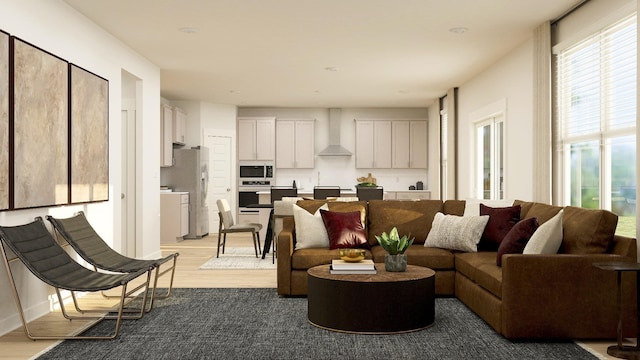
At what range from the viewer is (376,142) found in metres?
12.4

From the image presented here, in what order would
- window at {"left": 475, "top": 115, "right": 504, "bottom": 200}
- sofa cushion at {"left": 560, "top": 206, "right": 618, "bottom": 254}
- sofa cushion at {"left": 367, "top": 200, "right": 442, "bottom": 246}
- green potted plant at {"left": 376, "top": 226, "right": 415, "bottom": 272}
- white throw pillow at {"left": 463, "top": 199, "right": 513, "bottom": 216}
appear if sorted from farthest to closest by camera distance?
1. window at {"left": 475, "top": 115, "right": 504, "bottom": 200}
2. sofa cushion at {"left": 367, "top": 200, "right": 442, "bottom": 246}
3. white throw pillow at {"left": 463, "top": 199, "right": 513, "bottom": 216}
4. green potted plant at {"left": 376, "top": 226, "right": 415, "bottom": 272}
5. sofa cushion at {"left": 560, "top": 206, "right": 618, "bottom": 254}

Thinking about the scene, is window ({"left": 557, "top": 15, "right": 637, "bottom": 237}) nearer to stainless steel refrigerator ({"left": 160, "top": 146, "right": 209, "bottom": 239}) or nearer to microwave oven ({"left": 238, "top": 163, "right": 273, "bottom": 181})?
stainless steel refrigerator ({"left": 160, "top": 146, "right": 209, "bottom": 239})

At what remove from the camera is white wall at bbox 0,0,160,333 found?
4.41 meters

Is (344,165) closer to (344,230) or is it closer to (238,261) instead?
(238,261)

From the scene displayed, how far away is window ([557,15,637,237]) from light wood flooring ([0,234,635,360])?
159cm

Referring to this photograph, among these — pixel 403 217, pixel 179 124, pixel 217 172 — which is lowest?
pixel 403 217

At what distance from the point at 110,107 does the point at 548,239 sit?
4.61 metres

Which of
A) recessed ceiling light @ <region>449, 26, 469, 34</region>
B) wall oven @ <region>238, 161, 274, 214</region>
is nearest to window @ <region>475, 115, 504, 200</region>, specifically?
recessed ceiling light @ <region>449, 26, 469, 34</region>

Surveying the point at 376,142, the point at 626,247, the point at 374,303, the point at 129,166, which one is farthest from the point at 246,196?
the point at 626,247

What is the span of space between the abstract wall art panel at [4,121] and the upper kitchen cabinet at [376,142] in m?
8.77

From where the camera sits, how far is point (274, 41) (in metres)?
6.68

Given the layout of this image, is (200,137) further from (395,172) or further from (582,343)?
(582,343)

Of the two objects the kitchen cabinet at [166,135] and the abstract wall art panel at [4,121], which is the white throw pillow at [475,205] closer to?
the abstract wall art panel at [4,121]

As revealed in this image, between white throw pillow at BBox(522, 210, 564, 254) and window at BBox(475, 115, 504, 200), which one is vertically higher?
window at BBox(475, 115, 504, 200)
